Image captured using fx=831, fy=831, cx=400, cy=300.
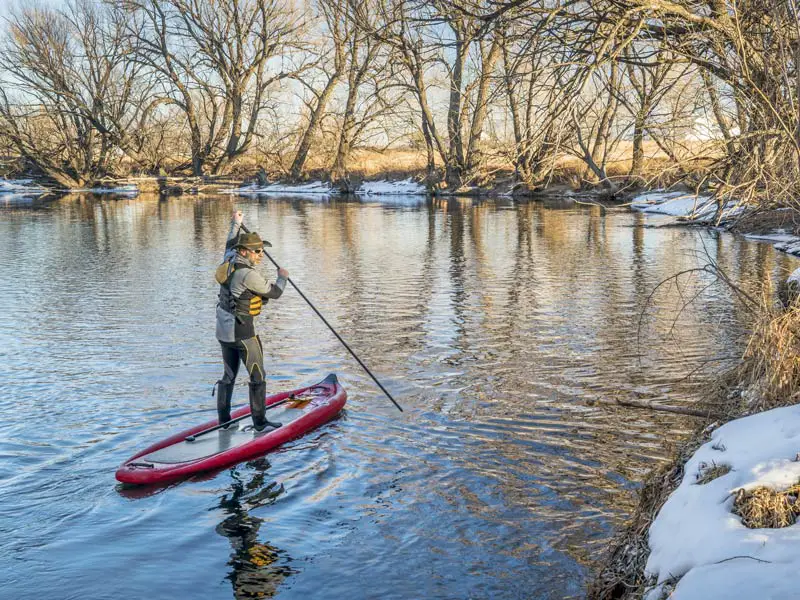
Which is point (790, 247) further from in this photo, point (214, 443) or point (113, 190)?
point (113, 190)

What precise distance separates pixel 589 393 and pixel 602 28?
3967 millimetres

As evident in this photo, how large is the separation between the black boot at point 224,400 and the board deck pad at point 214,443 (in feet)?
0.48

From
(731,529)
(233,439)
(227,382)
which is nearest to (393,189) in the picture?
(227,382)

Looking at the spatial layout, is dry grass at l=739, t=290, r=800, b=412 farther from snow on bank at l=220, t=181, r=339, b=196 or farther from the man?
snow on bank at l=220, t=181, r=339, b=196

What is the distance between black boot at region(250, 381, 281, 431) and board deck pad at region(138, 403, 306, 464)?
0.21ft

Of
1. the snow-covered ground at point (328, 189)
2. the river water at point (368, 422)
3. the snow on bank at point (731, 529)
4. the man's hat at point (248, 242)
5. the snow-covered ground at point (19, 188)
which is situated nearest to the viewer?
the snow on bank at point (731, 529)

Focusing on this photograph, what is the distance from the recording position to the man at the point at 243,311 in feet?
25.5

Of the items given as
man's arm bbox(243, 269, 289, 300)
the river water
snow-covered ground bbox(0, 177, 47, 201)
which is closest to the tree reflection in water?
the river water

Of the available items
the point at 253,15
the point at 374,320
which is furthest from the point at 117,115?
the point at 374,320

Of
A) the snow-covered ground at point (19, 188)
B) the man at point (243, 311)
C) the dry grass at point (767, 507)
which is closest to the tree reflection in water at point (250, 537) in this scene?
the man at point (243, 311)

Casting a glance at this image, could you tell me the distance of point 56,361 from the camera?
10789 millimetres

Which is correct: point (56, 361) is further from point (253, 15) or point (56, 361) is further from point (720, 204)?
point (253, 15)

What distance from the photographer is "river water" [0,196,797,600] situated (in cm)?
572

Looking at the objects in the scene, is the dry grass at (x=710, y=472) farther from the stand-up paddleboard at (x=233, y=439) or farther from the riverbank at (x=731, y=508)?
the stand-up paddleboard at (x=233, y=439)
